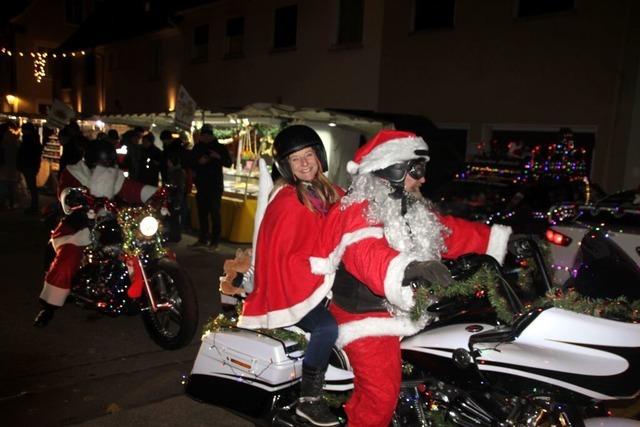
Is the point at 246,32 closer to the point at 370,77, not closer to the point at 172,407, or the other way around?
the point at 370,77

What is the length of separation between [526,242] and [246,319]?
156 centimetres

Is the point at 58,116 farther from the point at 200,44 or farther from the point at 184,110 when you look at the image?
the point at 200,44

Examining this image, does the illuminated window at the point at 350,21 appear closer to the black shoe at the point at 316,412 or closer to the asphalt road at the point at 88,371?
the asphalt road at the point at 88,371

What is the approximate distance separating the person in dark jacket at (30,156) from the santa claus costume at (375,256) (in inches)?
451

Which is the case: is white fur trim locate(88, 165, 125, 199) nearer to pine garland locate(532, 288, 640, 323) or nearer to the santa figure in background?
the santa figure in background

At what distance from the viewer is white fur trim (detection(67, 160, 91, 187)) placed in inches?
210

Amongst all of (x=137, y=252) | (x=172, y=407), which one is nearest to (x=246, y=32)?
(x=137, y=252)

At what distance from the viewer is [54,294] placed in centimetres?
507

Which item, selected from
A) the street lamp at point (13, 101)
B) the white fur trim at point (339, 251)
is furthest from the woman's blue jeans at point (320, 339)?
the street lamp at point (13, 101)

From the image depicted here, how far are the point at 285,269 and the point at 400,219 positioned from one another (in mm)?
676

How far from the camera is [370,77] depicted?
14898 millimetres

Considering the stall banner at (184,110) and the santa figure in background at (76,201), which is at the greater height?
the stall banner at (184,110)

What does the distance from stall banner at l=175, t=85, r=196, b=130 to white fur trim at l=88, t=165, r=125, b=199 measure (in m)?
4.90

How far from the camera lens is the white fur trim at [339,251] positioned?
100 inches
